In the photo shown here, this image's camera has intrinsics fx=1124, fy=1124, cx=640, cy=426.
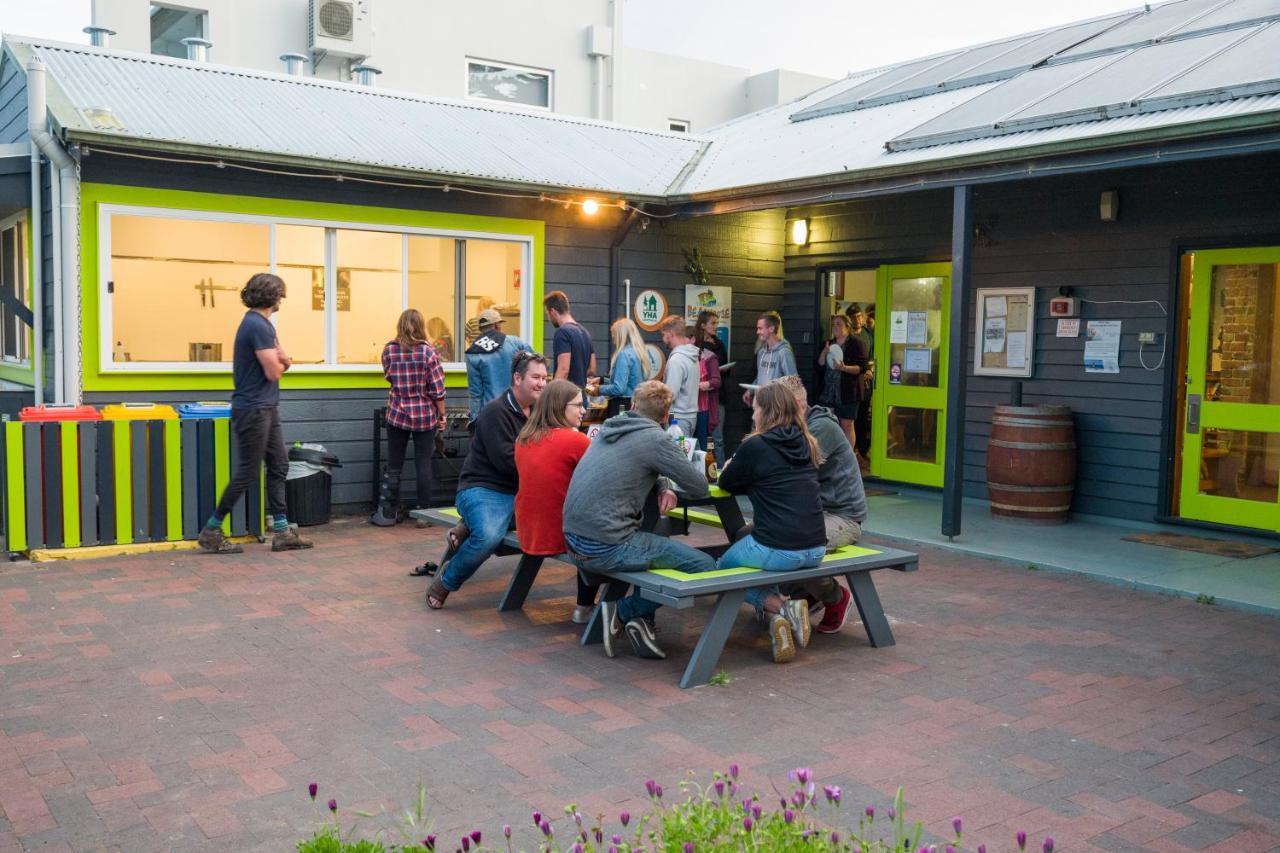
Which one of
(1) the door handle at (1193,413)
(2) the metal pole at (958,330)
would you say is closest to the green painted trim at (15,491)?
(2) the metal pole at (958,330)

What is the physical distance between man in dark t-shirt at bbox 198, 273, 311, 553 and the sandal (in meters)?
1.95

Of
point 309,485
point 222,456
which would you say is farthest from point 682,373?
point 222,456

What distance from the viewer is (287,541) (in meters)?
7.66

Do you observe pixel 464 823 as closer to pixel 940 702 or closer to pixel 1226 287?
pixel 940 702

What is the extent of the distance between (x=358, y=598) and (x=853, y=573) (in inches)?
111

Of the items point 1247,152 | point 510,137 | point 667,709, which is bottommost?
point 667,709

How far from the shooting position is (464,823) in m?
3.47

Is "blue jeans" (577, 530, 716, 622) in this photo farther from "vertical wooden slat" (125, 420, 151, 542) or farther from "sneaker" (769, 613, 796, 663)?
"vertical wooden slat" (125, 420, 151, 542)

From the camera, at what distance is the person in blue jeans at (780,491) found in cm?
516

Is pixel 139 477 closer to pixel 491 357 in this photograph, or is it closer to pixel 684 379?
pixel 491 357

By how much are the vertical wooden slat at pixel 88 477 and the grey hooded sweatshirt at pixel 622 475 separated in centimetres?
384

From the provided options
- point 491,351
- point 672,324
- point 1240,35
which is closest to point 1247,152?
point 1240,35

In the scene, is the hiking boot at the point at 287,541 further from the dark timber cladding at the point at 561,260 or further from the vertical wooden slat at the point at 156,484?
the dark timber cladding at the point at 561,260

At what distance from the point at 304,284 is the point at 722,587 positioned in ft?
19.4
